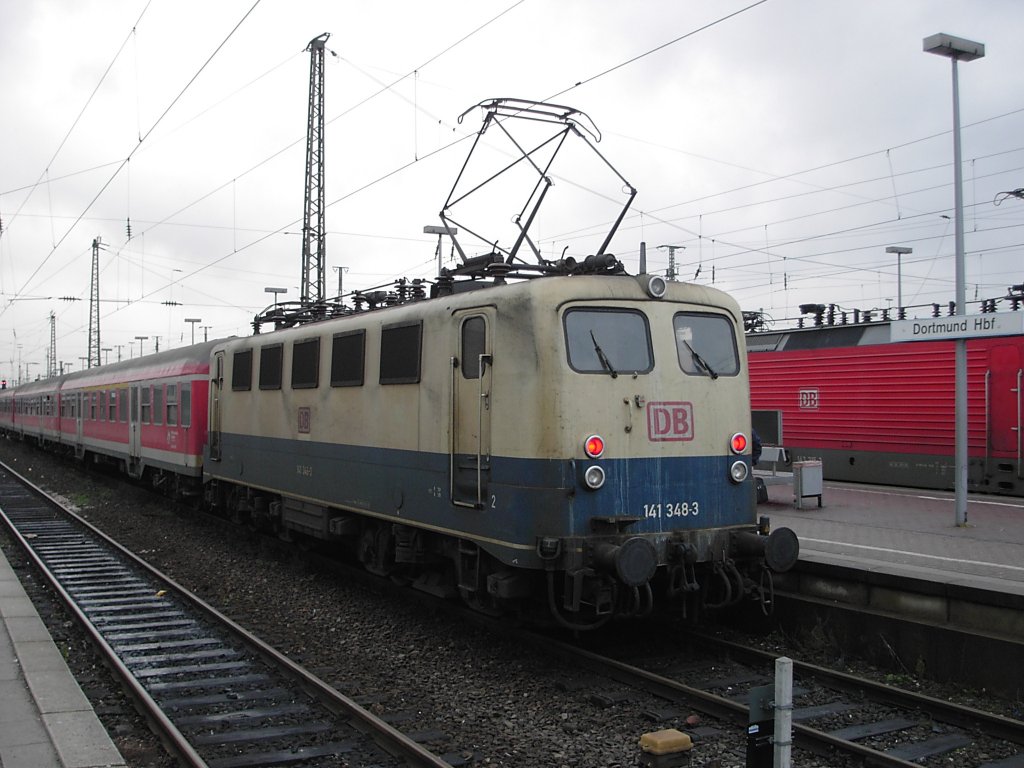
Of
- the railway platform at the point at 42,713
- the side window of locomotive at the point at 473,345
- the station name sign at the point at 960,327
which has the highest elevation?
the station name sign at the point at 960,327

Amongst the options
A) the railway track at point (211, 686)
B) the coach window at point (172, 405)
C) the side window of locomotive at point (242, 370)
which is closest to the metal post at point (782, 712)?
the railway track at point (211, 686)

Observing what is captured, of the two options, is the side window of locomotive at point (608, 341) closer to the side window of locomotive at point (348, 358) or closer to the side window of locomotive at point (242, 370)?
the side window of locomotive at point (348, 358)

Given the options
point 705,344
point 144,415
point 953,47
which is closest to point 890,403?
Answer: point 953,47

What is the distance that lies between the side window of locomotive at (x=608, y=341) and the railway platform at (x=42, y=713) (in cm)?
452

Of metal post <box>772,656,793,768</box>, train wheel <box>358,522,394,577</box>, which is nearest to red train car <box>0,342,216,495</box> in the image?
train wheel <box>358,522,394,577</box>

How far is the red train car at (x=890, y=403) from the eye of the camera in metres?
17.3

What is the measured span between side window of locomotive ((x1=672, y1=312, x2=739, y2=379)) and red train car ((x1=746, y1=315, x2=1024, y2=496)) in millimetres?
10761

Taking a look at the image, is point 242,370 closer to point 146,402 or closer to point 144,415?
point 146,402

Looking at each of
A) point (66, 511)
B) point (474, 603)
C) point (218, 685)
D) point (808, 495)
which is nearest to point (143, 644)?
point (218, 685)

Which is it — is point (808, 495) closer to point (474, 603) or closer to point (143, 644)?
point (474, 603)

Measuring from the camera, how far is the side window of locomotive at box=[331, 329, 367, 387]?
10.5 meters

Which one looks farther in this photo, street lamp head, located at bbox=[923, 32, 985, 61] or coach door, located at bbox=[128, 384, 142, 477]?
coach door, located at bbox=[128, 384, 142, 477]

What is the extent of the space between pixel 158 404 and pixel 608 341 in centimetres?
1462

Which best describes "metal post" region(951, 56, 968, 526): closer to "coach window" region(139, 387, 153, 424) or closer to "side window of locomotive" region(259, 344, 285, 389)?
"side window of locomotive" region(259, 344, 285, 389)
